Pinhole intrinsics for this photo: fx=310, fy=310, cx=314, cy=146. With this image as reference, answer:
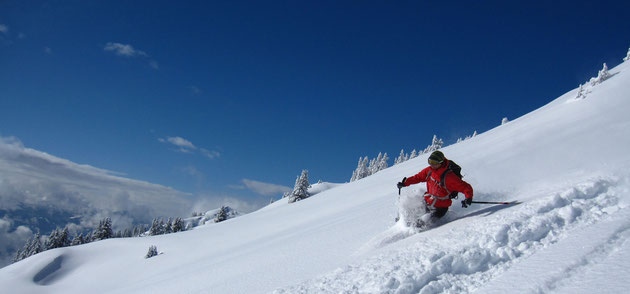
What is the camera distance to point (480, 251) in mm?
4441

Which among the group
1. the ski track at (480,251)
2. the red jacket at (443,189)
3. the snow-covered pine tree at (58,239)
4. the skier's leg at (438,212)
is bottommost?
the snow-covered pine tree at (58,239)

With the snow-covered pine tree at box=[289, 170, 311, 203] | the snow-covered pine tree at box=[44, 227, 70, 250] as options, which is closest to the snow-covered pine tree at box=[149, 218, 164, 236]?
the snow-covered pine tree at box=[44, 227, 70, 250]

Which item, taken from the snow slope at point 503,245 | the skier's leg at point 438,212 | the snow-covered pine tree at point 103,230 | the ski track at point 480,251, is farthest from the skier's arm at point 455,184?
the snow-covered pine tree at point 103,230

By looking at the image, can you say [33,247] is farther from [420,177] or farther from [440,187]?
[440,187]

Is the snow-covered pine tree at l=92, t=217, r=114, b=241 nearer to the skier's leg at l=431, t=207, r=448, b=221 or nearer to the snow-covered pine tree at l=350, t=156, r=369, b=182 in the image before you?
the snow-covered pine tree at l=350, t=156, r=369, b=182

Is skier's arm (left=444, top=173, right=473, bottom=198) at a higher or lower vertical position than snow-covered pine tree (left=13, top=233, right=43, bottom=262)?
higher

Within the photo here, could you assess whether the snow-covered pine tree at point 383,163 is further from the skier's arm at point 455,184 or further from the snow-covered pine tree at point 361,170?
the skier's arm at point 455,184

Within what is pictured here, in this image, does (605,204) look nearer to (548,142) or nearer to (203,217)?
(548,142)

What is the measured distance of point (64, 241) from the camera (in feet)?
196

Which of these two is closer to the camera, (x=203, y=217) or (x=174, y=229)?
(x=174, y=229)

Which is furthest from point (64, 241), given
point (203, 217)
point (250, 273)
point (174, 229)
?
point (203, 217)

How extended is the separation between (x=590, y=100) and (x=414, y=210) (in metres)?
16.6

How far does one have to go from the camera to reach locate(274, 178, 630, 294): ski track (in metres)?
4.07

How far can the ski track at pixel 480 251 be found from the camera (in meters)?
4.07
